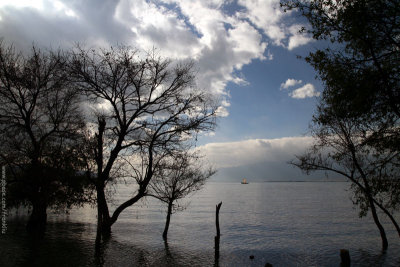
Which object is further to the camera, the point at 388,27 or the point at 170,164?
the point at 170,164

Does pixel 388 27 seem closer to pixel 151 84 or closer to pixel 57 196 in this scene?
pixel 151 84

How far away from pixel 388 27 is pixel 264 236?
119 feet

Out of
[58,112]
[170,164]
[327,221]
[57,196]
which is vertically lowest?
[327,221]

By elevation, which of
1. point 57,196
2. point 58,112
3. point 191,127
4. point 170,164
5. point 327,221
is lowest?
point 327,221

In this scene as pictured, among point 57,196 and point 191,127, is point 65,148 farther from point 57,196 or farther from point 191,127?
point 191,127

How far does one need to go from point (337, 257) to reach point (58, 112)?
102 ft

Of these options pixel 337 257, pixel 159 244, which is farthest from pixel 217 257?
pixel 337 257

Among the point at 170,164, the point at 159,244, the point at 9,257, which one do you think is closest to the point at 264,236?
the point at 159,244

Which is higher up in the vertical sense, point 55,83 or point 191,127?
point 55,83

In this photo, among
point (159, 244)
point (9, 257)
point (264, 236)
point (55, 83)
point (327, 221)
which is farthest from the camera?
point (327, 221)

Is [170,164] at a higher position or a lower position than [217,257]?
higher

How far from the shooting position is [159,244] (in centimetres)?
3209

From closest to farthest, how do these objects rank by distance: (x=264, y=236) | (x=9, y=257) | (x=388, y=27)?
(x=388, y=27) → (x=9, y=257) → (x=264, y=236)

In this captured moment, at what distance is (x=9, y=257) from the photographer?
20391mm
